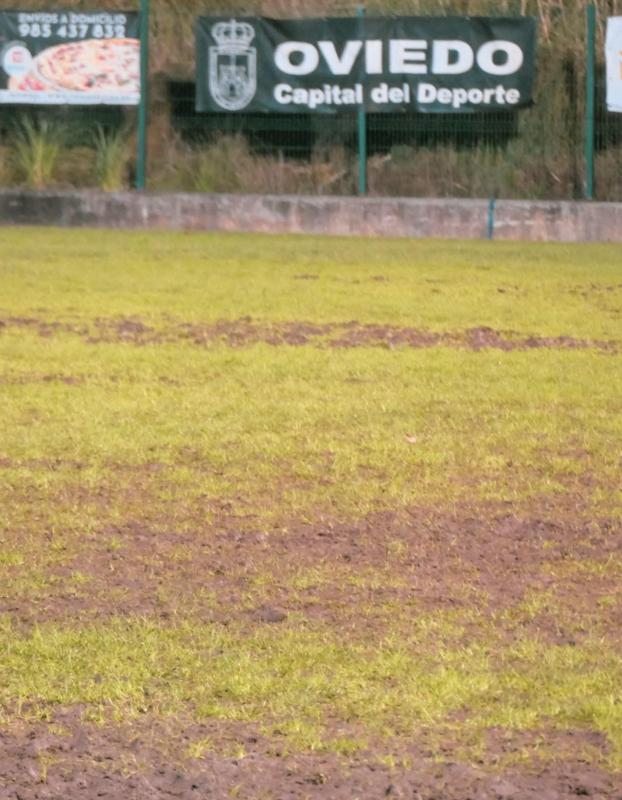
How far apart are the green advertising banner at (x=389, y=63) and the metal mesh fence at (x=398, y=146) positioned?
30cm

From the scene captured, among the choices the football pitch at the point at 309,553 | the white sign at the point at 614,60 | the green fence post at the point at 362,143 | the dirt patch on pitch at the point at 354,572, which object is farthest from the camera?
the green fence post at the point at 362,143

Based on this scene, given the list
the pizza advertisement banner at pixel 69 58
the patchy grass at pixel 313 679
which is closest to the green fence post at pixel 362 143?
the pizza advertisement banner at pixel 69 58

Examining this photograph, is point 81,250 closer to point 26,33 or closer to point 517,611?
point 26,33

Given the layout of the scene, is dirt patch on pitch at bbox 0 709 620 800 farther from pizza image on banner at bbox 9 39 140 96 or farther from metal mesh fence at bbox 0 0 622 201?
pizza image on banner at bbox 9 39 140 96

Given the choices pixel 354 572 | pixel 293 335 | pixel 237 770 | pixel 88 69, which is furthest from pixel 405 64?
pixel 237 770

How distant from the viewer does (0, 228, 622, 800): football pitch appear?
445 cm

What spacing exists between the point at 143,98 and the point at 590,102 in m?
6.15

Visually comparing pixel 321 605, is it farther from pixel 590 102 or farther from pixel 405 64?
pixel 405 64

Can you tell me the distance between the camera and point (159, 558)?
20.7 ft

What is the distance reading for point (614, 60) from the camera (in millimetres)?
21062

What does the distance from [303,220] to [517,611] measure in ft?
51.2

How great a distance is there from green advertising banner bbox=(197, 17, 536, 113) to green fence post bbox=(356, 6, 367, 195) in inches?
4.3

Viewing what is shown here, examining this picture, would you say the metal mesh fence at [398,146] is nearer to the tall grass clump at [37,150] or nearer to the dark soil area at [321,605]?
the tall grass clump at [37,150]

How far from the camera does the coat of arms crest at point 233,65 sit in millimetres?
21703
